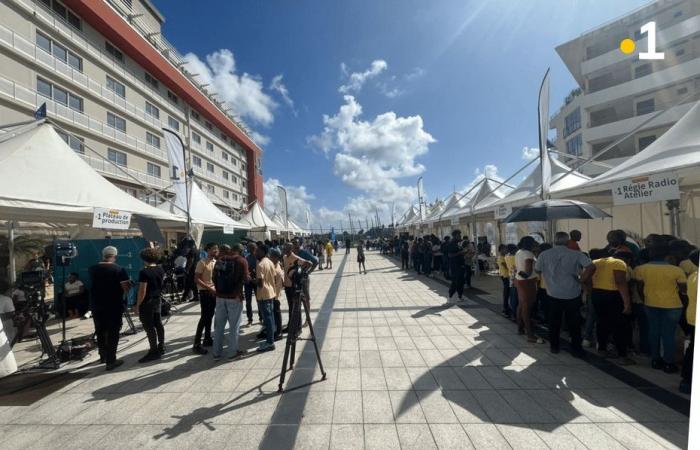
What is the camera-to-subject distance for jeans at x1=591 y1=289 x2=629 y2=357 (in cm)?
399

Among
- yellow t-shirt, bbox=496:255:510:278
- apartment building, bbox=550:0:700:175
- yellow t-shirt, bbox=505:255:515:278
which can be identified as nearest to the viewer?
yellow t-shirt, bbox=505:255:515:278

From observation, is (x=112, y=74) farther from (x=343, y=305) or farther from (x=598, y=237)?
(x=598, y=237)

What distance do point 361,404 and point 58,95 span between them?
24.6 metres

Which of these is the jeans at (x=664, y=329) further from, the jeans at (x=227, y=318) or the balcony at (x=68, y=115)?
the balcony at (x=68, y=115)

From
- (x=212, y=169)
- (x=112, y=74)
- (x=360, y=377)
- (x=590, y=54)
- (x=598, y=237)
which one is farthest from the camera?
(x=212, y=169)

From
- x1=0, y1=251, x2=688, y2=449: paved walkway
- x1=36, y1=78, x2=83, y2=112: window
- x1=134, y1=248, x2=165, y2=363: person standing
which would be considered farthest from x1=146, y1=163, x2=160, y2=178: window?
x1=134, y1=248, x2=165, y2=363: person standing

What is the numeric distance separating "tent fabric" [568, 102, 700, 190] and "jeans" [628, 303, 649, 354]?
174cm

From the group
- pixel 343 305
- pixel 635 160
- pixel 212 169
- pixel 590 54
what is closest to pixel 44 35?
pixel 212 169

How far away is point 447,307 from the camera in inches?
282

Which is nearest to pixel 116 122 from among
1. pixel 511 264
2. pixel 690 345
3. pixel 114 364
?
pixel 114 364

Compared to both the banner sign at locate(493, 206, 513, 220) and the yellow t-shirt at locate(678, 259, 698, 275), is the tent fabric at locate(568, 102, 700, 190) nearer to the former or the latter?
the yellow t-shirt at locate(678, 259, 698, 275)

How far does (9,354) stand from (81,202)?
2.21m

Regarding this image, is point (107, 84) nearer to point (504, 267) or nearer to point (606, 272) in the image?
point (504, 267)

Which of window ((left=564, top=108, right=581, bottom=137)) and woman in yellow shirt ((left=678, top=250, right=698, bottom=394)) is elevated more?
window ((left=564, top=108, right=581, bottom=137))
